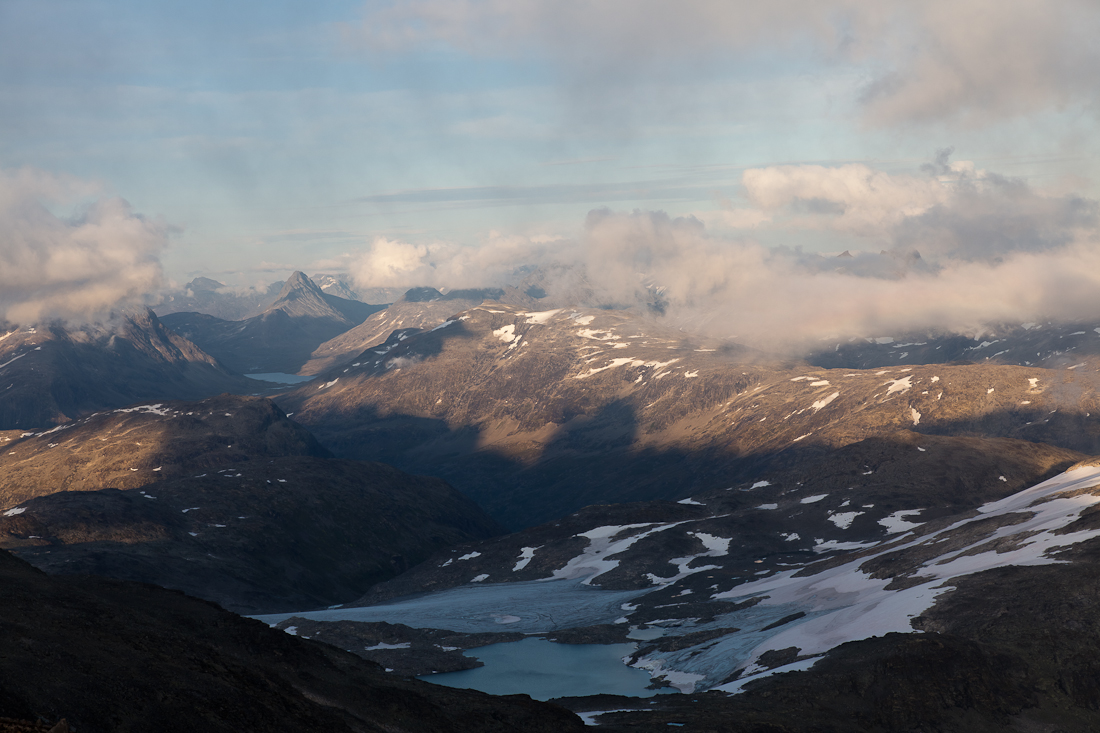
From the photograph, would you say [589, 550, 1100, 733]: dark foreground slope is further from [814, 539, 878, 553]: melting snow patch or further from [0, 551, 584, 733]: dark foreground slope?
[814, 539, 878, 553]: melting snow patch

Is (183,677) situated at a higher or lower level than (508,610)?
higher

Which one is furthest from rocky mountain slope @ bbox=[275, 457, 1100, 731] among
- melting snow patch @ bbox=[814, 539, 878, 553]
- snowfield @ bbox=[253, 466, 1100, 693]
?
melting snow patch @ bbox=[814, 539, 878, 553]

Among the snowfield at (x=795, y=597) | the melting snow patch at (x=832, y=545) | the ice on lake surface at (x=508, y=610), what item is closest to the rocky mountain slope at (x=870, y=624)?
the snowfield at (x=795, y=597)

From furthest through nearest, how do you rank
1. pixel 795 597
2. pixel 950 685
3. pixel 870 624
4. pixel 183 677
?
1. pixel 795 597
2. pixel 870 624
3. pixel 950 685
4. pixel 183 677

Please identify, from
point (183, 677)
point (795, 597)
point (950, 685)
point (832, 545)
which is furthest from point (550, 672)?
point (832, 545)

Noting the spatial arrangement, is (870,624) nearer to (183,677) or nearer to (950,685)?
(950,685)

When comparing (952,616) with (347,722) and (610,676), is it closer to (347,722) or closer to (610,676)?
(610,676)
